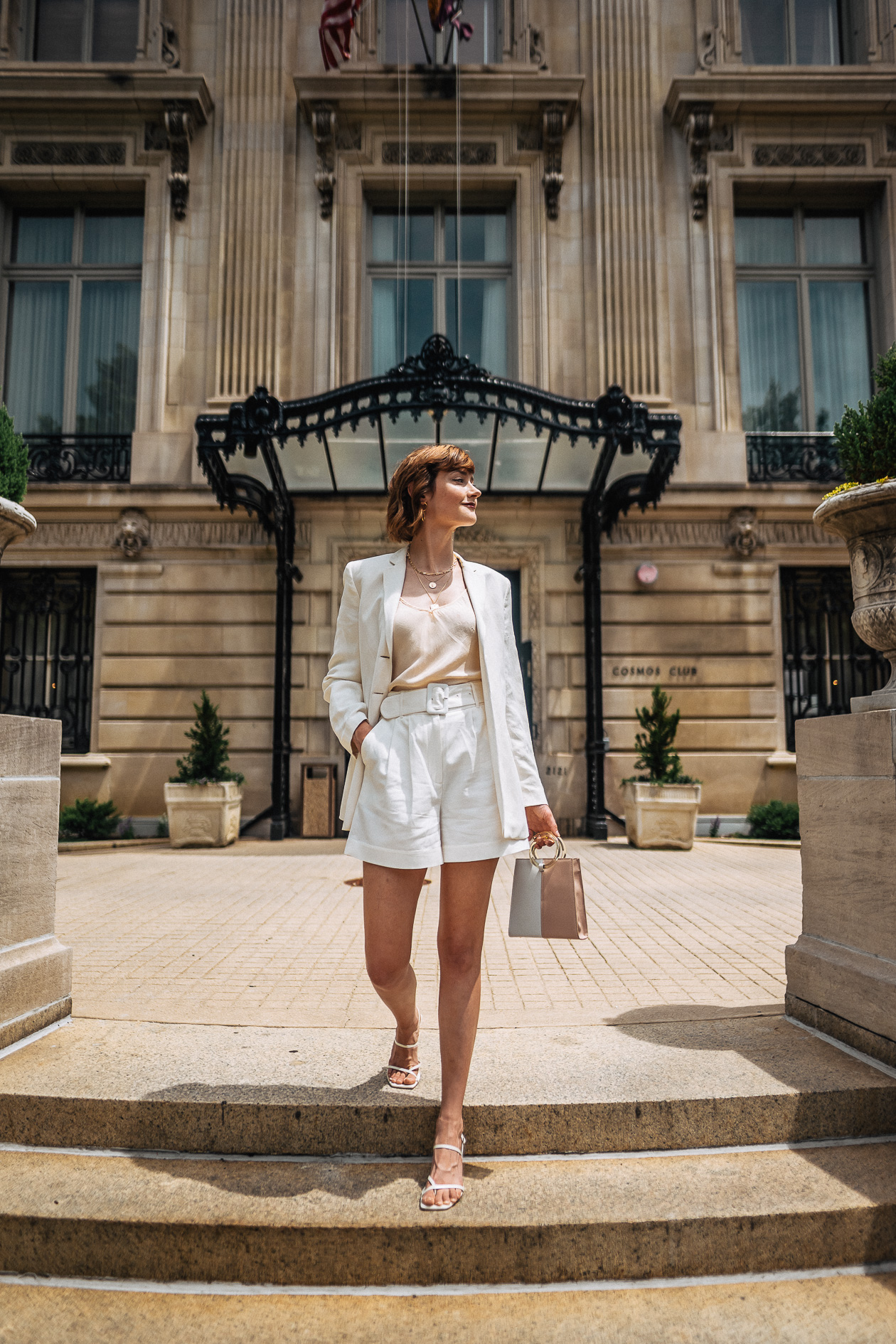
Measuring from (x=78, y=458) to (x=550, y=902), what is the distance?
1332 centimetres

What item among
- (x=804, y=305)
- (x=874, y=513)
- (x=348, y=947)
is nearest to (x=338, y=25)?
(x=804, y=305)

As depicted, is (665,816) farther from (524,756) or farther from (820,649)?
(524,756)

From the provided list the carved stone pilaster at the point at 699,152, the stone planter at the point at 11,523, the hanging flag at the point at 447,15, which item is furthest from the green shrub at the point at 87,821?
the carved stone pilaster at the point at 699,152

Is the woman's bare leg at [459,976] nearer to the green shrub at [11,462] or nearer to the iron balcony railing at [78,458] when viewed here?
the green shrub at [11,462]

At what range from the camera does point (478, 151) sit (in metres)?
14.2

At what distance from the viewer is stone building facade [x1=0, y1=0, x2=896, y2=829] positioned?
1305 centimetres

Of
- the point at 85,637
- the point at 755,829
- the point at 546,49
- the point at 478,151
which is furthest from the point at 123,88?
the point at 755,829

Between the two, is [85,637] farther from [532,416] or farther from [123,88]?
[123,88]

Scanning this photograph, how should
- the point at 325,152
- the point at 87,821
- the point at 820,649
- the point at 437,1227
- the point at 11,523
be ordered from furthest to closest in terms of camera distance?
the point at 325,152
the point at 820,649
the point at 87,821
the point at 11,523
the point at 437,1227

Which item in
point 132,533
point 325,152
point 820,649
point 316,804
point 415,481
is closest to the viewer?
point 415,481

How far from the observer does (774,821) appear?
39.6ft

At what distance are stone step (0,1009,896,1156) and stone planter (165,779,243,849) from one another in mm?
8196

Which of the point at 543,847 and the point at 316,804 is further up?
the point at 543,847

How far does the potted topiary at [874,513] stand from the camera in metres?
3.45
